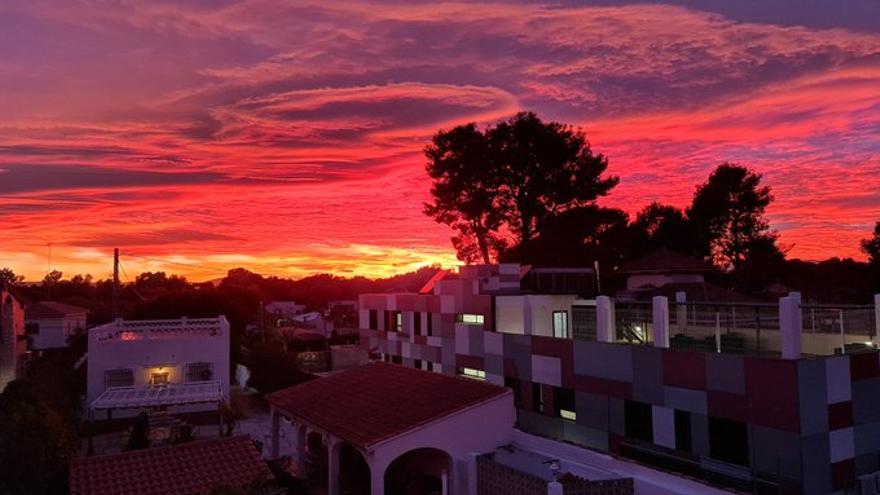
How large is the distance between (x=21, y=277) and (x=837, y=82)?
4537 inches

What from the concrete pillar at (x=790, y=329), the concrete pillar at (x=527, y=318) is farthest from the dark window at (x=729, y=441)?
the concrete pillar at (x=527, y=318)

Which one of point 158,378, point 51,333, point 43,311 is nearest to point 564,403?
point 158,378

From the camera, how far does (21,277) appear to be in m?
106

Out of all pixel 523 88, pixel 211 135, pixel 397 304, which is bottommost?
pixel 397 304

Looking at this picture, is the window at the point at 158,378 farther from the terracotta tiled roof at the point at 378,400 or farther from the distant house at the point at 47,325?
the distant house at the point at 47,325

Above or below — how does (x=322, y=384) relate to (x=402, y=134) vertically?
below

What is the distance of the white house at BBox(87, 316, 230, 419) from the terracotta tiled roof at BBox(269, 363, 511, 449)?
8.52m

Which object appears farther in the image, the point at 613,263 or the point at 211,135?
the point at 613,263

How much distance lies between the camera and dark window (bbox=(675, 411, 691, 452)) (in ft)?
56.4

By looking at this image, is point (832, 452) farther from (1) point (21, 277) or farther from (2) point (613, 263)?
(1) point (21, 277)

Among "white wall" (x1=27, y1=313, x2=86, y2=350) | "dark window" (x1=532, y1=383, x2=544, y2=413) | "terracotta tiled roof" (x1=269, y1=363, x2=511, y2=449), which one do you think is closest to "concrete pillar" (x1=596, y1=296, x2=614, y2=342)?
"dark window" (x1=532, y1=383, x2=544, y2=413)

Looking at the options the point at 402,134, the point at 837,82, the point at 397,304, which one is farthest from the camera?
the point at 397,304

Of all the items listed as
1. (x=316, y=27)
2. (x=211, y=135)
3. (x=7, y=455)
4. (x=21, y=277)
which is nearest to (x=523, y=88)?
(x=316, y=27)

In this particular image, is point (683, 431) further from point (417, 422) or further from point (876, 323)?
point (417, 422)
